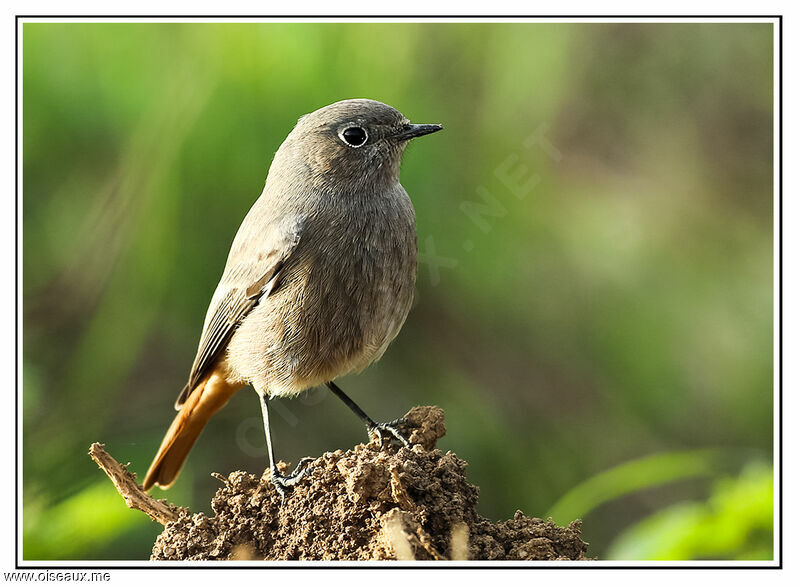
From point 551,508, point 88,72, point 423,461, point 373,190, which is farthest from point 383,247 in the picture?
point 88,72

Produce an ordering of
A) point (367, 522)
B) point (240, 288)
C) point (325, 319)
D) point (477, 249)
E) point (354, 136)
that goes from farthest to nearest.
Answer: point (477, 249) < point (240, 288) < point (354, 136) < point (325, 319) < point (367, 522)

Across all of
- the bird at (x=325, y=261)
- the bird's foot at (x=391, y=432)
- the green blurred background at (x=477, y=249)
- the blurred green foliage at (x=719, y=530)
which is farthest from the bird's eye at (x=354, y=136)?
the blurred green foliage at (x=719, y=530)

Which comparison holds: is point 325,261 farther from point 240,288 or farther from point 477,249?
point 477,249

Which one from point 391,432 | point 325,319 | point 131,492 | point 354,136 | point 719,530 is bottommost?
point 131,492

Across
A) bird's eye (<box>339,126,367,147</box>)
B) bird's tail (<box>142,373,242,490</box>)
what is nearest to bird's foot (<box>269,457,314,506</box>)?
bird's tail (<box>142,373,242,490</box>)

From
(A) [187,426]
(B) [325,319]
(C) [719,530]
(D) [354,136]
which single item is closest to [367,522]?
(B) [325,319]

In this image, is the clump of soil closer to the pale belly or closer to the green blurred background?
the pale belly

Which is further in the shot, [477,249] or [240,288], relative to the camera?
[477,249]

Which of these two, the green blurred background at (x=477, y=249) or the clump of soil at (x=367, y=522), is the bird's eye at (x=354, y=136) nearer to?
the green blurred background at (x=477, y=249)
